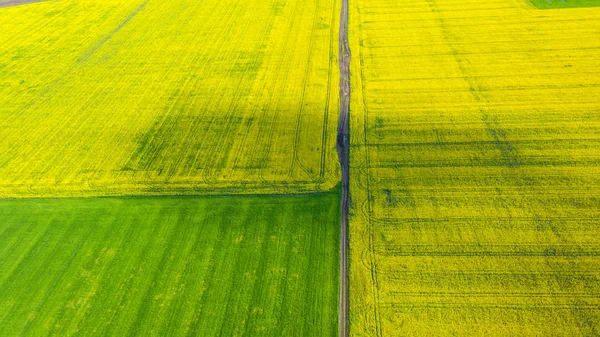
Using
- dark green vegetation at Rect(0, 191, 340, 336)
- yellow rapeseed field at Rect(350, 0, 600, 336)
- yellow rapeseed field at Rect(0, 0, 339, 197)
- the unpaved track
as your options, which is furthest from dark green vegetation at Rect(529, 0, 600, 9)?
dark green vegetation at Rect(0, 191, 340, 336)

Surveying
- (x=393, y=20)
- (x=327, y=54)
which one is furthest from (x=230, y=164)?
(x=393, y=20)

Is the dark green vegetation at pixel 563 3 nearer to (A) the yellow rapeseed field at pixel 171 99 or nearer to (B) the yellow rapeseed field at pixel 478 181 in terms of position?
(B) the yellow rapeseed field at pixel 478 181

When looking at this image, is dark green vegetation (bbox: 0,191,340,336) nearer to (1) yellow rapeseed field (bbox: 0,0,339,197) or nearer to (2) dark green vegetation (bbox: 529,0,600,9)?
(1) yellow rapeseed field (bbox: 0,0,339,197)

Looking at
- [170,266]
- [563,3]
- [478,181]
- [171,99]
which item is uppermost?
[563,3]

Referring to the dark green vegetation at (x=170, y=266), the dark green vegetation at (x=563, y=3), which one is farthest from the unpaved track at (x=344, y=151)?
the dark green vegetation at (x=563, y=3)

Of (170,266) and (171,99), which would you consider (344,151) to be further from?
(171,99)

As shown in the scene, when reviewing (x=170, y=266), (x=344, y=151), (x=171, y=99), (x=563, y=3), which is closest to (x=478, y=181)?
(x=344, y=151)
